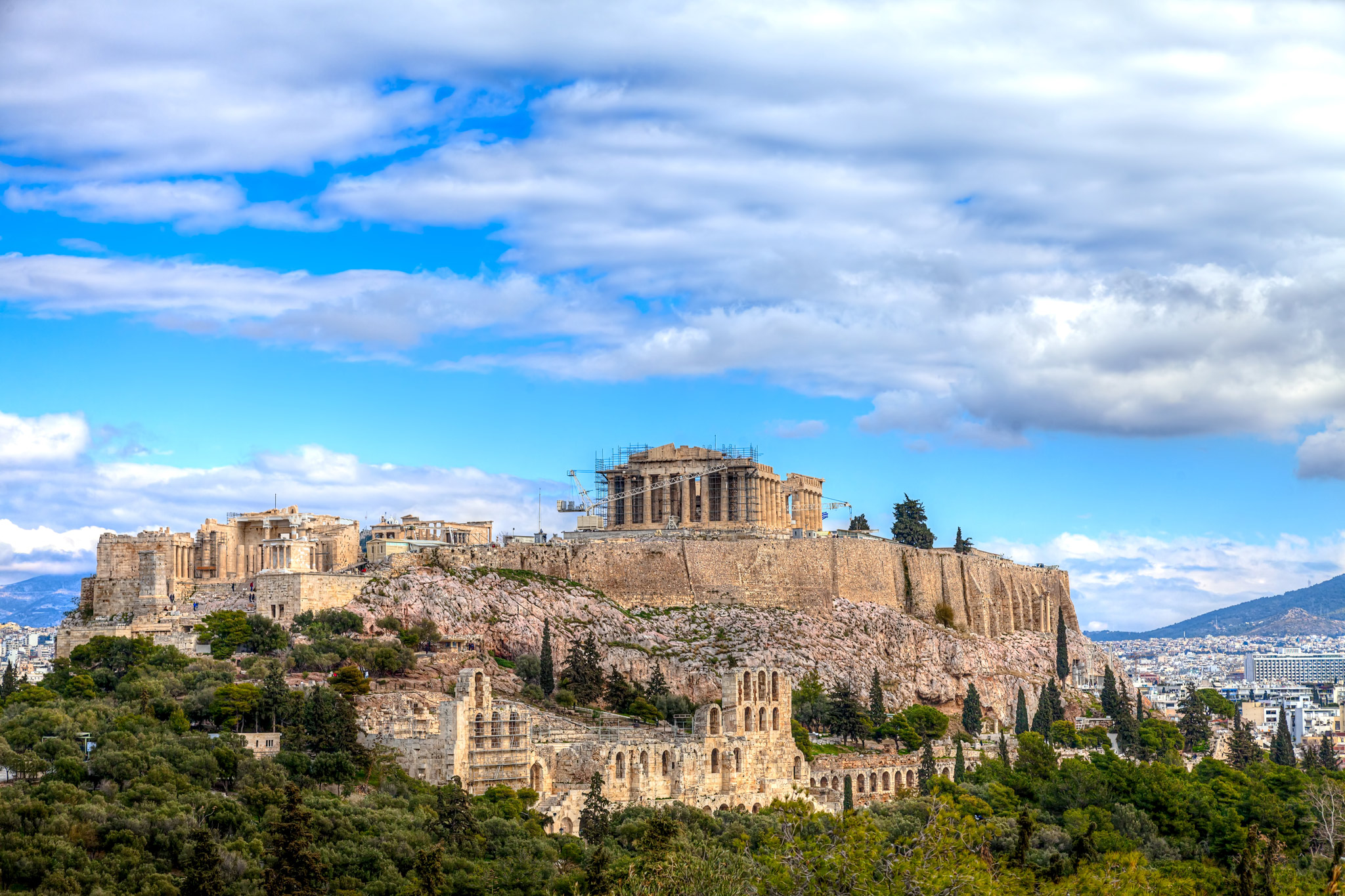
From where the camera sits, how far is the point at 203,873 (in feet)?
176

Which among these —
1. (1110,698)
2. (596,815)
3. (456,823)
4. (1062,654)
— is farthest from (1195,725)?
(456,823)

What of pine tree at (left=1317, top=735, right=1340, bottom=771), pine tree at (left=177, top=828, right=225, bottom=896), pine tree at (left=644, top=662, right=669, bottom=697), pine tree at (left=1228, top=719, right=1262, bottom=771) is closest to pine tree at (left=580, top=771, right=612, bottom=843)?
pine tree at (left=177, top=828, right=225, bottom=896)

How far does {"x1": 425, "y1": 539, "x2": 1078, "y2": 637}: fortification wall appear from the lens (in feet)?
366

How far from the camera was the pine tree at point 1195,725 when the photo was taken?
117 metres

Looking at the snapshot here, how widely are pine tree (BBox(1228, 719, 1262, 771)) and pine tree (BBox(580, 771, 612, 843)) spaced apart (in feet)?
154

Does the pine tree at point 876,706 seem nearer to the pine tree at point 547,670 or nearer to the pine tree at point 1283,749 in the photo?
the pine tree at point 547,670

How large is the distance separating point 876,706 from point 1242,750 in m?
22.1

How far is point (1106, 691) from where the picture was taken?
116 metres

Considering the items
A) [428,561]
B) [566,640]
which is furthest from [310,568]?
[566,640]

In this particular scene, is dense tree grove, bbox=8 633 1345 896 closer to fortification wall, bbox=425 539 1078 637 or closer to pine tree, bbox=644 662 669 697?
pine tree, bbox=644 662 669 697

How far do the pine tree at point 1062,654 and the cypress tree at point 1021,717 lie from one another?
60.1 feet

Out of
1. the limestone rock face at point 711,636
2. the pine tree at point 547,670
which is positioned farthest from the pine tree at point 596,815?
the limestone rock face at point 711,636

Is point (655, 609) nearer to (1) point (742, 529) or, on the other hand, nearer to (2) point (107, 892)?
(1) point (742, 529)

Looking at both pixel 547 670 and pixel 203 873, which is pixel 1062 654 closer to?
pixel 547 670
